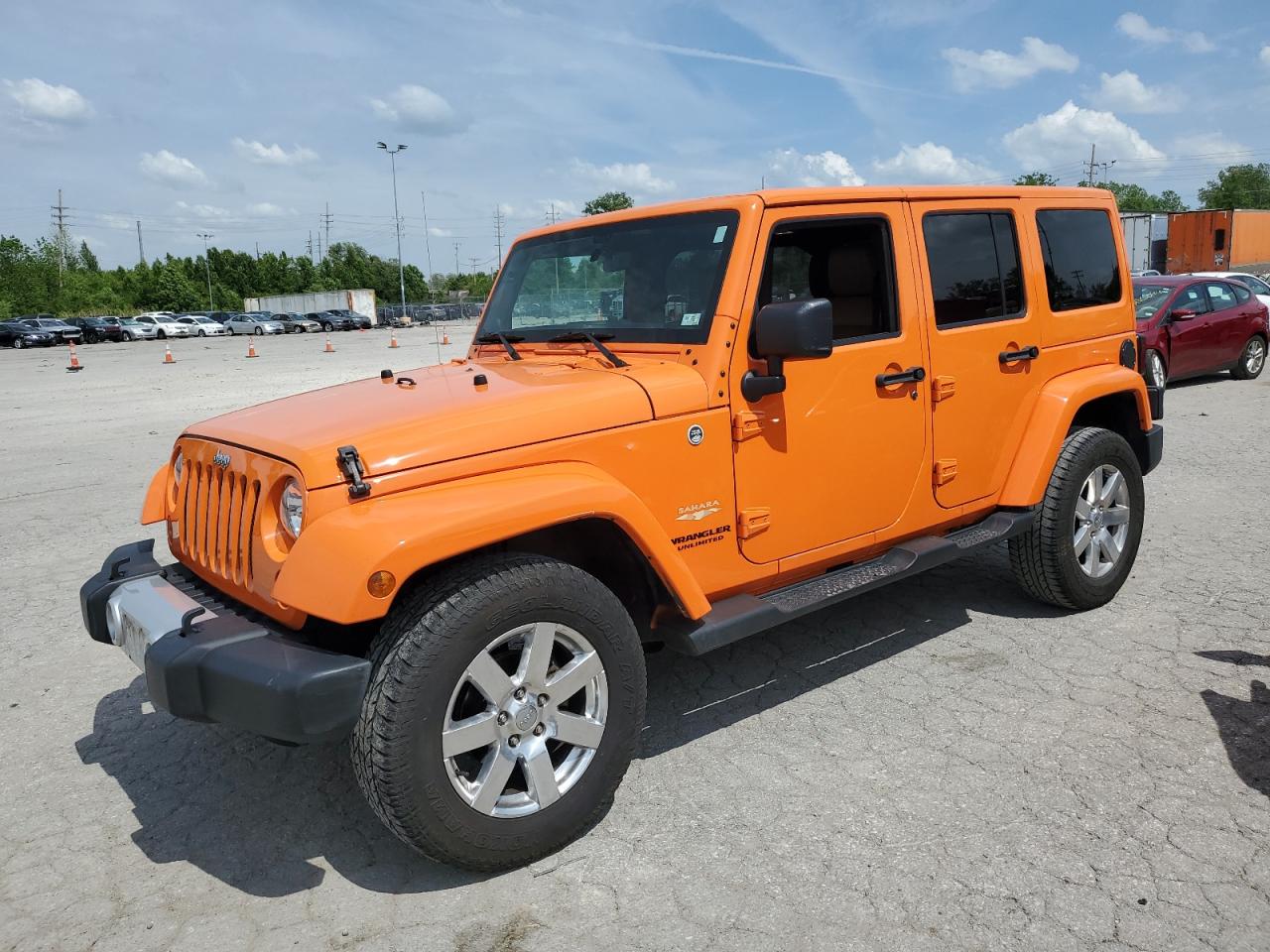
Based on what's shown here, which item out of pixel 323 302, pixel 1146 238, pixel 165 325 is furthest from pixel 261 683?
pixel 323 302

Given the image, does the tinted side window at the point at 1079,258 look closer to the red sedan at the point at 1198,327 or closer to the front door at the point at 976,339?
the front door at the point at 976,339

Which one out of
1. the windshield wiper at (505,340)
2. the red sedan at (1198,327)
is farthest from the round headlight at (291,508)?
the red sedan at (1198,327)

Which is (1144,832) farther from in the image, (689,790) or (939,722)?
(689,790)

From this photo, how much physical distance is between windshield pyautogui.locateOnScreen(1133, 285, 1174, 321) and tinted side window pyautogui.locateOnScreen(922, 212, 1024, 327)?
30.5 ft

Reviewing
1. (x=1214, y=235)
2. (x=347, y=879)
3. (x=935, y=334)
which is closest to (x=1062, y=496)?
(x=935, y=334)

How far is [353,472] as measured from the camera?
8.71 feet

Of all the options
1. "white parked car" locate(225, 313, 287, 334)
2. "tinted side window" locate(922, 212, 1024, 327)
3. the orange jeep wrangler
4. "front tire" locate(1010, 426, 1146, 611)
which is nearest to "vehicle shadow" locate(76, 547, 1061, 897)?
"front tire" locate(1010, 426, 1146, 611)

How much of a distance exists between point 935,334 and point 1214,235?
33.3 meters

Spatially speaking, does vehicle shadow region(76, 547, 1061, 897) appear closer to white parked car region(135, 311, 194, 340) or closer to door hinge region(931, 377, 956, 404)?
door hinge region(931, 377, 956, 404)

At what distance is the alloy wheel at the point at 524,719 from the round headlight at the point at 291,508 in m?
0.67

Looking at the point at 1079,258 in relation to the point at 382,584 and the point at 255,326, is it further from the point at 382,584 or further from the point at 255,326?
the point at 255,326

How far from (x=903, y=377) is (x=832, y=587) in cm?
92

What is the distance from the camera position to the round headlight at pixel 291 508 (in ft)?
9.08

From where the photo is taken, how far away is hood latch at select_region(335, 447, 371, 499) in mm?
2650
